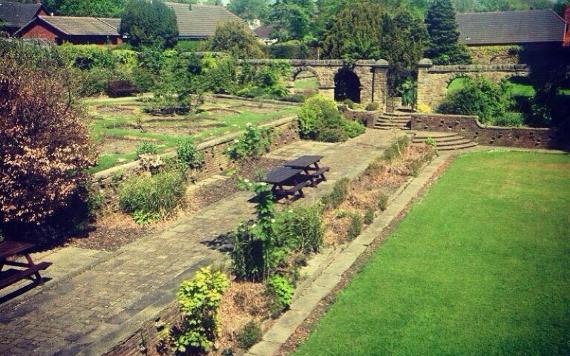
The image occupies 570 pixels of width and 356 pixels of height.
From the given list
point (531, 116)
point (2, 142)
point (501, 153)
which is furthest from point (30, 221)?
point (531, 116)

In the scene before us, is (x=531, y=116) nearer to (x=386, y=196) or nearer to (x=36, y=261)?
(x=386, y=196)

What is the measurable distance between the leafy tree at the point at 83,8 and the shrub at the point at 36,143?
6869 cm

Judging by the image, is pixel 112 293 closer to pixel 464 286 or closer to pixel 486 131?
pixel 464 286

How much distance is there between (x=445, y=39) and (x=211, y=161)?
33.1 metres

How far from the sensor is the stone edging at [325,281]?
279 inches

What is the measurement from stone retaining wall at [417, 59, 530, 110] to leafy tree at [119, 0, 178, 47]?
79.6 feet

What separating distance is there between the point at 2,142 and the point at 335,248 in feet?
22.6

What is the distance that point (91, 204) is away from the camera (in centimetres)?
1152

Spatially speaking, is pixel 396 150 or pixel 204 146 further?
pixel 396 150

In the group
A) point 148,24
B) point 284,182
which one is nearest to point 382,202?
point 284,182

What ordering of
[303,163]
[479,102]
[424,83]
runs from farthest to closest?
[424,83] < [479,102] < [303,163]

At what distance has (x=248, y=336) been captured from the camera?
22.5ft

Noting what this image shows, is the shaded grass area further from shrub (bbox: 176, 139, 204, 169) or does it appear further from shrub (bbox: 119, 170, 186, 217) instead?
shrub (bbox: 119, 170, 186, 217)

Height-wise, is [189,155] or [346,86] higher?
[346,86]
